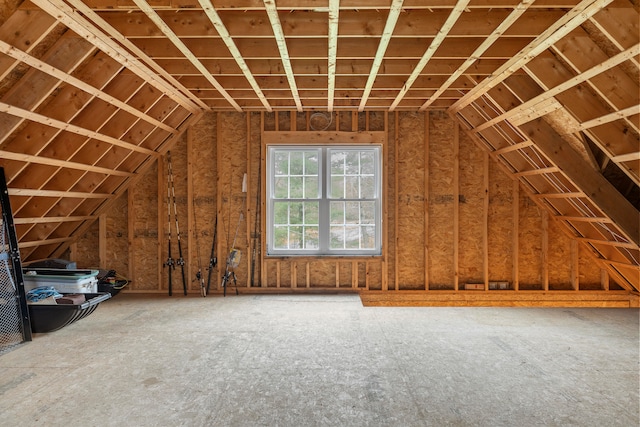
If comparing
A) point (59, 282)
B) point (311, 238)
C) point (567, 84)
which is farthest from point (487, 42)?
point (59, 282)

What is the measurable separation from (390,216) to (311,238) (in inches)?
48.2

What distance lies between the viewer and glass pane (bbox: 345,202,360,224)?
5.81m

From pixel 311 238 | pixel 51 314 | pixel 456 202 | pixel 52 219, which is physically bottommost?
pixel 51 314

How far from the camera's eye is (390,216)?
5691mm

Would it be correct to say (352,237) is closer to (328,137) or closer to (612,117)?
(328,137)

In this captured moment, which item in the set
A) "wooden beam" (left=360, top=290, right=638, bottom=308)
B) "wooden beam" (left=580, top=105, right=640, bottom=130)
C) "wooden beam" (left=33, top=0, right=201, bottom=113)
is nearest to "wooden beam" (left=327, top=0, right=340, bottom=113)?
"wooden beam" (left=33, top=0, right=201, bottom=113)

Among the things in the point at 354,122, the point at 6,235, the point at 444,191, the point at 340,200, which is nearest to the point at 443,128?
the point at 444,191

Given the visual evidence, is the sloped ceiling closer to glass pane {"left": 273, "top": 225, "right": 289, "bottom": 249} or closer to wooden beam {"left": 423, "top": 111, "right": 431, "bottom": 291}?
wooden beam {"left": 423, "top": 111, "right": 431, "bottom": 291}

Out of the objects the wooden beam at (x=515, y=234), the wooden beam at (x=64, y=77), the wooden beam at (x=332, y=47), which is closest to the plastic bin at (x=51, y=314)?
the wooden beam at (x=64, y=77)

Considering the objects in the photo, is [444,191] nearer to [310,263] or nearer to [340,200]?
[340,200]

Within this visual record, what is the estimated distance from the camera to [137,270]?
5.65m

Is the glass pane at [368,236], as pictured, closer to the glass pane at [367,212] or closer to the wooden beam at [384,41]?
the glass pane at [367,212]

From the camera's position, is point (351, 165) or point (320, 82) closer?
point (320, 82)

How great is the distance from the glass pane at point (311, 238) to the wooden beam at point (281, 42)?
1.97m
